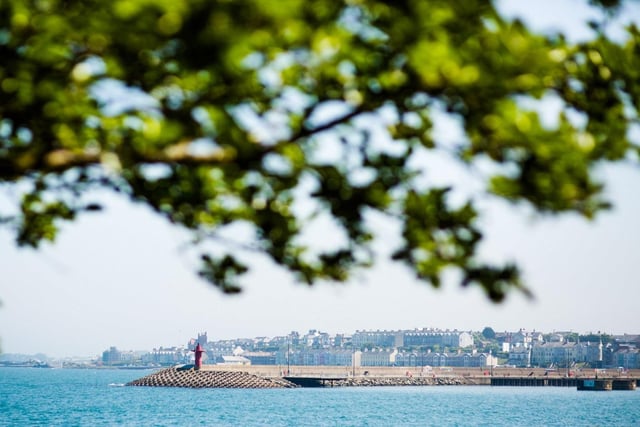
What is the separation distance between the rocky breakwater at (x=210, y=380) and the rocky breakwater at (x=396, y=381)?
38.8ft

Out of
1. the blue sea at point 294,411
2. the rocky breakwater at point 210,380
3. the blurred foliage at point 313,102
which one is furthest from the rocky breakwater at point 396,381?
the blurred foliage at point 313,102

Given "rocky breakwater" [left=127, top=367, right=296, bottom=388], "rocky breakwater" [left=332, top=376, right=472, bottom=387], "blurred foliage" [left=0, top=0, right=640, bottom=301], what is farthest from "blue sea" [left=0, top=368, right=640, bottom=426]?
"blurred foliage" [left=0, top=0, right=640, bottom=301]

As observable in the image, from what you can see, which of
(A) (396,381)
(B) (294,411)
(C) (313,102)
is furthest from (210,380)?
(C) (313,102)

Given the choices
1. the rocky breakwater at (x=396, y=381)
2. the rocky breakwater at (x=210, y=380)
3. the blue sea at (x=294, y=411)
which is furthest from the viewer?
the rocky breakwater at (x=396, y=381)

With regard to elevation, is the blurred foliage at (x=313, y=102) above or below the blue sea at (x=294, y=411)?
above

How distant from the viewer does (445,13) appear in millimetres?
3350

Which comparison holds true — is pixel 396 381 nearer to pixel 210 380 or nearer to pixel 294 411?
pixel 210 380

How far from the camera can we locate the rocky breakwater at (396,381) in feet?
442

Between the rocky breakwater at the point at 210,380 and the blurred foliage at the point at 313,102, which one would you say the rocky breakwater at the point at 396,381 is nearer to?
the rocky breakwater at the point at 210,380

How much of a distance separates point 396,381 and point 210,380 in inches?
1525

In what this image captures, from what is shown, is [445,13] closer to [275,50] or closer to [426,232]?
[275,50]

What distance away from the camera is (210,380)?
118 m

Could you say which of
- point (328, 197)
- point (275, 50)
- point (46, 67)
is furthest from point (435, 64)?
point (46, 67)

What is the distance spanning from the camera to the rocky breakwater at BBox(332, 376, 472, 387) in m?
135
